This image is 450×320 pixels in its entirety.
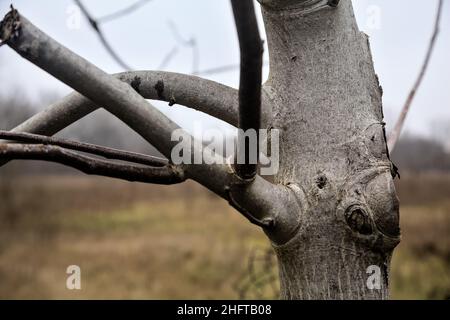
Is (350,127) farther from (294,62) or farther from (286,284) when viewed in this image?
(286,284)

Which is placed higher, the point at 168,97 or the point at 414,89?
the point at 414,89

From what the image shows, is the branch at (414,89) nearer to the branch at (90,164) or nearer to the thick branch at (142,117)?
the thick branch at (142,117)

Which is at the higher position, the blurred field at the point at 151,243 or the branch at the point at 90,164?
the blurred field at the point at 151,243

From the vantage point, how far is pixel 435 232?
9.74 m

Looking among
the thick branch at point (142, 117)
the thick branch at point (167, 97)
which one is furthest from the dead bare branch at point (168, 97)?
the thick branch at point (142, 117)

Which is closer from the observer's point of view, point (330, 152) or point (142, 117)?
point (142, 117)

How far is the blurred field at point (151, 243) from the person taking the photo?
899 centimetres

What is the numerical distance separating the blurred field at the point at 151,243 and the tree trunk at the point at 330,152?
15.5ft

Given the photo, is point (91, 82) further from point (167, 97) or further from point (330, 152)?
point (330, 152)

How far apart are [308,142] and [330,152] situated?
4 cm

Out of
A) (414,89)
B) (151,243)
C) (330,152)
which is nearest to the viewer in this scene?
(330,152)

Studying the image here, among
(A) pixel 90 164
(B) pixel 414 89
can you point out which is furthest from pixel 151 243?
(A) pixel 90 164

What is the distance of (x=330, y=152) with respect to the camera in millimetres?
900

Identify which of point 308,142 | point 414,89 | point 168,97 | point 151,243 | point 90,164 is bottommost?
point 90,164
